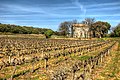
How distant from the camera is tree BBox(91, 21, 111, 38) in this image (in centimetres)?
13050

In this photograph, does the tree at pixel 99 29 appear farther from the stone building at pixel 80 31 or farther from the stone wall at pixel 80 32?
the stone wall at pixel 80 32

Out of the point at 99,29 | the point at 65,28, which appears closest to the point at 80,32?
the point at 99,29

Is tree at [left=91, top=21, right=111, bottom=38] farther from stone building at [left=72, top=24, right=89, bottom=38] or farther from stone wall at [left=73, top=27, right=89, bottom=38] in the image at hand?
stone wall at [left=73, top=27, right=89, bottom=38]

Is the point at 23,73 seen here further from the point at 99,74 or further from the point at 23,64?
the point at 99,74

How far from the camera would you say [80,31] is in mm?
134500

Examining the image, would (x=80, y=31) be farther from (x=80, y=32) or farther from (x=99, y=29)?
(x=99, y=29)

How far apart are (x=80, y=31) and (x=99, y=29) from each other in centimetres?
1244

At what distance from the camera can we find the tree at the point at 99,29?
130500mm

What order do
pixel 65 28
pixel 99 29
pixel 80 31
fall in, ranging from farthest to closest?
pixel 65 28, pixel 80 31, pixel 99 29

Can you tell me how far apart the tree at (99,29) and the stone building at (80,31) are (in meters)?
4.55

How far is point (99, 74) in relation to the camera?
49.0 ft

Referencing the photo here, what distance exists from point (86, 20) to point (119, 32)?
21987 millimetres

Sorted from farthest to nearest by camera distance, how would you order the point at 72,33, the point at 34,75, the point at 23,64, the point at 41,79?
1. the point at 72,33
2. the point at 23,64
3. the point at 34,75
4. the point at 41,79

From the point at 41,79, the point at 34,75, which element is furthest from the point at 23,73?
the point at 41,79
